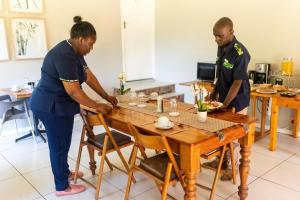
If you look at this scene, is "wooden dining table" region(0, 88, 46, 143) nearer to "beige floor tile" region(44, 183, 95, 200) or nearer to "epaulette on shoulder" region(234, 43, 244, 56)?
"beige floor tile" region(44, 183, 95, 200)

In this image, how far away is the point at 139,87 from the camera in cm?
547

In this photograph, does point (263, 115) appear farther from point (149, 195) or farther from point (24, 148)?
point (24, 148)

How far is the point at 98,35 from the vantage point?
16.8ft

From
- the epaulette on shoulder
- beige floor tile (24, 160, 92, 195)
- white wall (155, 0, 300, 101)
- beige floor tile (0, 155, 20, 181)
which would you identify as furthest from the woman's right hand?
white wall (155, 0, 300, 101)

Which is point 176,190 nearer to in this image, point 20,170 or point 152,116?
point 152,116

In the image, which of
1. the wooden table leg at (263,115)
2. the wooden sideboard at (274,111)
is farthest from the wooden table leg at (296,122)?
the wooden table leg at (263,115)

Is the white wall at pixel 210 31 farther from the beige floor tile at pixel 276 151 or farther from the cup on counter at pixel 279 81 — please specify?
the beige floor tile at pixel 276 151

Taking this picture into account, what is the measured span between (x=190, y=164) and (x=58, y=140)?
4.00 ft

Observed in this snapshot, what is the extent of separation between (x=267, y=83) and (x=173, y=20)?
2.23 meters

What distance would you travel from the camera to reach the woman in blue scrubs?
2.25 m

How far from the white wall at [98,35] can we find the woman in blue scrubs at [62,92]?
7.08ft

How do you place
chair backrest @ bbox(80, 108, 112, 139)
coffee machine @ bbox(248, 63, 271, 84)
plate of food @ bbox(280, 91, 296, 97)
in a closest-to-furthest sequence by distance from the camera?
chair backrest @ bbox(80, 108, 112, 139), plate of food @ bbox(280, 91, 296, 97), coffee machine @ bbox(248, 63, 271, 84)

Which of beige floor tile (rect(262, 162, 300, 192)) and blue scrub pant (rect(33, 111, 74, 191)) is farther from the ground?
blue scrub pant (rect(33, 111, 74, 191))

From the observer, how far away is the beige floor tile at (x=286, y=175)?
2.74 meters
